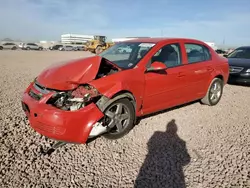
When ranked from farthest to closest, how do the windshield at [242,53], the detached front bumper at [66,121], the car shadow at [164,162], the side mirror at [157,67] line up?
the windshield at [242,53], the side mirror at [157,67], the detached front bumper at [66,121], the car shadow at [164,162]

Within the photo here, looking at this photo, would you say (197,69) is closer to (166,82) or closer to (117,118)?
(166,82)

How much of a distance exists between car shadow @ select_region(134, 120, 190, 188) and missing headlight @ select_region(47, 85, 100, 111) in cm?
116

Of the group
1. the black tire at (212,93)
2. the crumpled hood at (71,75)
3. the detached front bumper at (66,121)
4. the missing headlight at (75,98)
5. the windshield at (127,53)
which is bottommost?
the black tire at (212,93)

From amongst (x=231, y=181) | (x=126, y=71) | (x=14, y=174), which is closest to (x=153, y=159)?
(x=231, y=181)

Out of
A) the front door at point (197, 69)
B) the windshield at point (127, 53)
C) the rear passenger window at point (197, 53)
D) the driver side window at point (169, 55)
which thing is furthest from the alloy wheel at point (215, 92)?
the windshield at point (127, 53)

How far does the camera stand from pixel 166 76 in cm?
412

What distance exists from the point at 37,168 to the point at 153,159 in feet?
4.99

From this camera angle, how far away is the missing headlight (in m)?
3.09

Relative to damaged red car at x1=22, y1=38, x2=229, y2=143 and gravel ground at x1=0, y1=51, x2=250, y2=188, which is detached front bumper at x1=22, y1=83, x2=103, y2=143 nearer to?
damaged red car at x1=22, y1=38, x2=229, y2=143

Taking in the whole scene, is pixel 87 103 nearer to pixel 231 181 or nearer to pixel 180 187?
pixel 180 187

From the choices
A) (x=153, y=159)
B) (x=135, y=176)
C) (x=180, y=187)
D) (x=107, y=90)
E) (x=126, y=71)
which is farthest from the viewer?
(x=126, y=71)

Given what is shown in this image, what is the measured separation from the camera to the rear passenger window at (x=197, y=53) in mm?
4785

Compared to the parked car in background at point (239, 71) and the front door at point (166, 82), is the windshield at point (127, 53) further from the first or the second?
the parked car in background at point (239, 71)

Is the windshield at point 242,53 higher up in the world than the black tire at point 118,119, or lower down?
higher up
